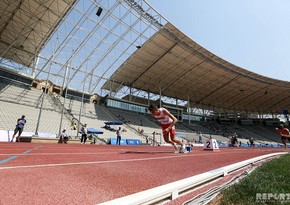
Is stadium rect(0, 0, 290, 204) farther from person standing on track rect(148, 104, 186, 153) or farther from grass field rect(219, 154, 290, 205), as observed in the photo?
grass field rect(219, 154, 290, 205)

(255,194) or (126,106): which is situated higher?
(126,106)

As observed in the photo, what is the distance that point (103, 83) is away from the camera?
140 feet

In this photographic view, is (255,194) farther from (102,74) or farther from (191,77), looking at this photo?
(191,77)

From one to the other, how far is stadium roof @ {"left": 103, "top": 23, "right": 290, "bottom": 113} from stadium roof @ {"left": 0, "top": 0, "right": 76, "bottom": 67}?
1267cm

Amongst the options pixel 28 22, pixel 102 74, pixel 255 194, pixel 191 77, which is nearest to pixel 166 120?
pixel 255 194

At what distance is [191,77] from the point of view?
43.0 metres

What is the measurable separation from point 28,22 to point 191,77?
2934cm

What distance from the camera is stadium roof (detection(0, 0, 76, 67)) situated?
2402 centimetres

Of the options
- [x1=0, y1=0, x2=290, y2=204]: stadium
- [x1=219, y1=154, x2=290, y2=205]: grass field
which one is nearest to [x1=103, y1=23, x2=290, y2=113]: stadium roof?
[x1=0, y1=0, x2=290, y2=204]: stadium

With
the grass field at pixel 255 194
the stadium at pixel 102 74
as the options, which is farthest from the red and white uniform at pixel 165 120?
the grass field at pixel 255 194

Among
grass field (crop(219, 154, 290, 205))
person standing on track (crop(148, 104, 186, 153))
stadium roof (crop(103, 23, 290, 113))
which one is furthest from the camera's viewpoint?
stadium roof (crop(103, 23, 290, 113))

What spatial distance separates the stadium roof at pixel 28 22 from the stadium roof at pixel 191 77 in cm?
1267

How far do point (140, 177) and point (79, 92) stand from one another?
120 ft

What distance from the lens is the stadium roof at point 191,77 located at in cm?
3306
